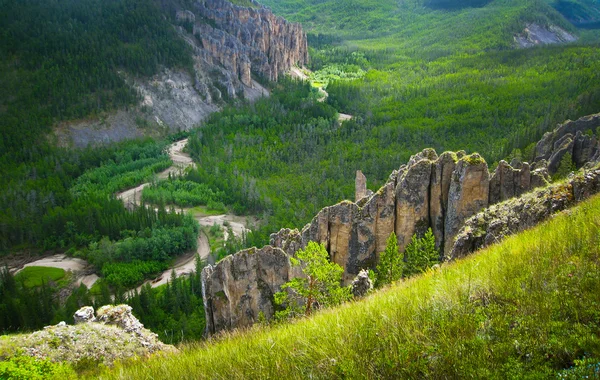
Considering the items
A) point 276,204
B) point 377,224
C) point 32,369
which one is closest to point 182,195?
point 276,204

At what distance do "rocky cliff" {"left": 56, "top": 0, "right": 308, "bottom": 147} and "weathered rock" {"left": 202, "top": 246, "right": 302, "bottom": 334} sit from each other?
10294 centimetres

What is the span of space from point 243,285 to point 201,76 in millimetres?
136187

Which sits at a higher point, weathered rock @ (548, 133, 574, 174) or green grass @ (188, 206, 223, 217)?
weathered rock @ (548, 133, 574, 174)

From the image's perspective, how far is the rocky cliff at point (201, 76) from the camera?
414 feet

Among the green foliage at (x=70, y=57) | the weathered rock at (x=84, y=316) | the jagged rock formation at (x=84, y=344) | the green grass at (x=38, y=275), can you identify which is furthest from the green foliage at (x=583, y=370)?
the green foliage at (x=70, y=57)

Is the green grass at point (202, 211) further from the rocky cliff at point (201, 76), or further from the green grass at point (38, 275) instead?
the rocky cliff at point (201, 76)

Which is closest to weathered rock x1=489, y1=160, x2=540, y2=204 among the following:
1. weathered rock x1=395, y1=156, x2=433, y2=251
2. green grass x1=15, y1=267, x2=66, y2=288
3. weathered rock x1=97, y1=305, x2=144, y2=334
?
weathered rock x1=395, y1=156, x2=433, y2=251

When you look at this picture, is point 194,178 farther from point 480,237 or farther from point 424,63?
point 424,63

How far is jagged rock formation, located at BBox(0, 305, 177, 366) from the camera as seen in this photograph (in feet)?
54.2

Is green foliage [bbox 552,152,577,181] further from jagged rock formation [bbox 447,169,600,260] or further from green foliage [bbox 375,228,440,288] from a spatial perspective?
jagged rock formation [bbox 447,169,600,260]

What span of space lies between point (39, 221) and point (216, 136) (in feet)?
181

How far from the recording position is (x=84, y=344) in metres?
17.4

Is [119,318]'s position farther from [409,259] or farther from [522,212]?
[522,212]

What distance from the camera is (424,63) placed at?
598 feet
